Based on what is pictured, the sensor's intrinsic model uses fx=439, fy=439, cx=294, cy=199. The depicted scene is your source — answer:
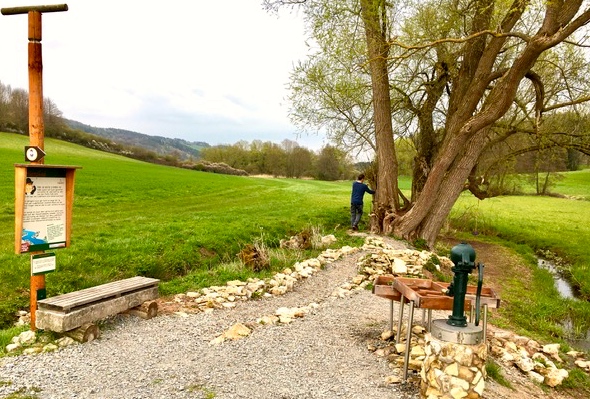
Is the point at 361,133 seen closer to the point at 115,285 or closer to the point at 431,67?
the point at 431,67

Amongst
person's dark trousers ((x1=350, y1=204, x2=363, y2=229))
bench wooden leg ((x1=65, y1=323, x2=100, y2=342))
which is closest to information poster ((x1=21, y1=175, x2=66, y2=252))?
bench wooden leg ((x1=65, y1=323, x2=100, y2=342))

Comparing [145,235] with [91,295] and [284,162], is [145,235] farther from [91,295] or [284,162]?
[284,162]

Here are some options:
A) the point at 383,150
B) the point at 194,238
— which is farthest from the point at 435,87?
the point at 194,238

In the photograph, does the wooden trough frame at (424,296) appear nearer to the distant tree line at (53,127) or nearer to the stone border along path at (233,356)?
the stone border along path at (233,356)

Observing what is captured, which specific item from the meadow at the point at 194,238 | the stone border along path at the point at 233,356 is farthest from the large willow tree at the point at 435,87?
the stone border along path at the point at 233,356

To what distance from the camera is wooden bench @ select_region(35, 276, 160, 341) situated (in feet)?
19.2

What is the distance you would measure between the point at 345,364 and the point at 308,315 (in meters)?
1.97

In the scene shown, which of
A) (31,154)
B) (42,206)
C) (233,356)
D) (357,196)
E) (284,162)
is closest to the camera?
(233,356)

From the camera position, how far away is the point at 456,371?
4.27m

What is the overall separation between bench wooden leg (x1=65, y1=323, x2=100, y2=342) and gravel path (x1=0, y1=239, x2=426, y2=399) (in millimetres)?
113

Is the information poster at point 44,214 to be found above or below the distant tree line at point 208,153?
below

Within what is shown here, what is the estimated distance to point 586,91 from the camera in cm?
1420

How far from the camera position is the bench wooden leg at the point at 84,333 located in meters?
5.93

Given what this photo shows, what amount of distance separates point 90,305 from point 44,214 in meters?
1.49
